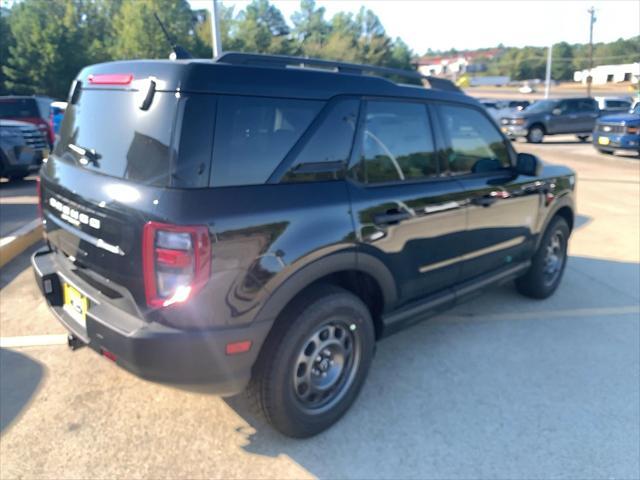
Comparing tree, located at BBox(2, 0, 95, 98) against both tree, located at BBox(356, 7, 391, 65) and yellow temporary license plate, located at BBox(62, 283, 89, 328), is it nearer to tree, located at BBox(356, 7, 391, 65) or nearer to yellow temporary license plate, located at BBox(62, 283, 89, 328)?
yellow temporary license plate, located at BBox(62, 283, 89, 328)

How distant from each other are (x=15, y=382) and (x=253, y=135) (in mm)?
2258

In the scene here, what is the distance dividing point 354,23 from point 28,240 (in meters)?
96.0

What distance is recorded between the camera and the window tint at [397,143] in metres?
2.89

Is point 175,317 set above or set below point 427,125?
below

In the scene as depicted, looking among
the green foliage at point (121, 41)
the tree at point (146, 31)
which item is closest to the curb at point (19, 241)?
the green foliage at point (121, 41)

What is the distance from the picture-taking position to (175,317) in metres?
2.17

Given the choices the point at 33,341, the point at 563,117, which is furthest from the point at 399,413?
the point at 563,117

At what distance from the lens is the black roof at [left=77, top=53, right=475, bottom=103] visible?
2240 millimetres

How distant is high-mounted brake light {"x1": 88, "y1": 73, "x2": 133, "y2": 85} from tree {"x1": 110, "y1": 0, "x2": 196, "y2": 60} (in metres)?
33.5

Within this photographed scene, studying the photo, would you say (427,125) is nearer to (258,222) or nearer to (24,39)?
(258,222)

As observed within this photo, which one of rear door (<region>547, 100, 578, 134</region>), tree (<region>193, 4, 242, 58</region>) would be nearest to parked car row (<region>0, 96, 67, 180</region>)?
rear door (<region>547, 100, 578, 134</region>)

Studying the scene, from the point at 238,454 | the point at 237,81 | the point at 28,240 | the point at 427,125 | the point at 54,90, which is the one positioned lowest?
the point at 238,454

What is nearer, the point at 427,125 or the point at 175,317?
the point at 175,317

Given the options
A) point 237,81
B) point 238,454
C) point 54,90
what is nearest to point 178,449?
point 238,454
